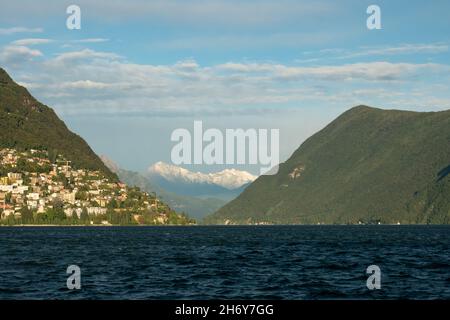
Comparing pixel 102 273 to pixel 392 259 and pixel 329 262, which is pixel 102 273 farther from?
pixel 392 259

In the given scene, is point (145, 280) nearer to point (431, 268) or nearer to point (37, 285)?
point (37, 285)

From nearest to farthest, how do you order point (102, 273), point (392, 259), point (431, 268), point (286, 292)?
point (286, 292)
point (102, 273)
point (431, 268)
point (392, 259)
